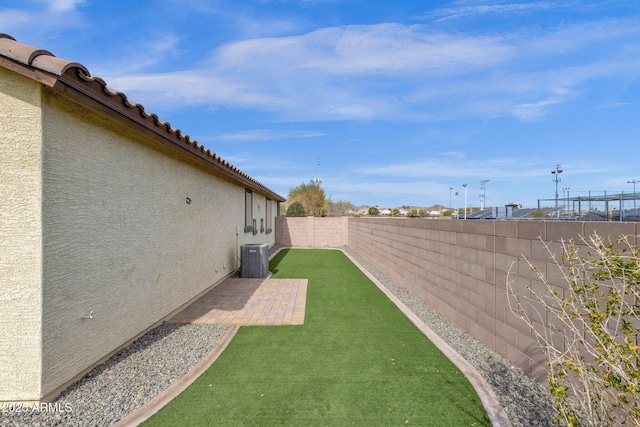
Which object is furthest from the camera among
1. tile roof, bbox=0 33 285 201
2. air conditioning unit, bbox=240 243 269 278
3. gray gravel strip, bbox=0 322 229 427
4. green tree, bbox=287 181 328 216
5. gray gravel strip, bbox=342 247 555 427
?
green tree, bbox=287 181 328 216

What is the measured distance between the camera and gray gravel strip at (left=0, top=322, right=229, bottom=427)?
2.89 m

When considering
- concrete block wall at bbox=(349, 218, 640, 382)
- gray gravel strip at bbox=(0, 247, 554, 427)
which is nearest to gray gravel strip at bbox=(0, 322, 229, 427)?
gray gravel strip at bbox=(0, 247, 554, 427)

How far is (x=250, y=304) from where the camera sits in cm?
686

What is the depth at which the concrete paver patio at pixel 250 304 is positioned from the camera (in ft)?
19.1

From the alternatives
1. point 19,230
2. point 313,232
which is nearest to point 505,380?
point 19,230

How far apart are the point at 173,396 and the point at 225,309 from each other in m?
3.11

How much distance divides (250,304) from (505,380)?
498 centimetres

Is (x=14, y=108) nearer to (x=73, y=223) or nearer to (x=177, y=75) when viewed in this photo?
(x=73, y=223)

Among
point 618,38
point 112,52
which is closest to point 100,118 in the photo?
point 112,52

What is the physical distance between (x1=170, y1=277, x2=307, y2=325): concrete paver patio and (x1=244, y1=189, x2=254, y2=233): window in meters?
3.36

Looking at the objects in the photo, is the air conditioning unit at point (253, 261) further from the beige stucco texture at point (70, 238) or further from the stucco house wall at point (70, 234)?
the beige stucco texture at point (70, 238)

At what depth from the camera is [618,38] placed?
253 inches

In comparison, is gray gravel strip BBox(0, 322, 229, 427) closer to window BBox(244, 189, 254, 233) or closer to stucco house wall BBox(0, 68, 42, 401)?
stucco house wall BBox(0, 68, 42, 401)

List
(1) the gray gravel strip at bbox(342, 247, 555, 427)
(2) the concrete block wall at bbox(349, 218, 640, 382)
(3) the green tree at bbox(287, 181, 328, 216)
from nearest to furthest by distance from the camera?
(1) the gray gravel strip at bbox(342, 247, 555, 427), (2) the concrete block wall at bbox(349, 218, 640, 382), (3) the green tree at bbox(287, 181, 328, 216)
